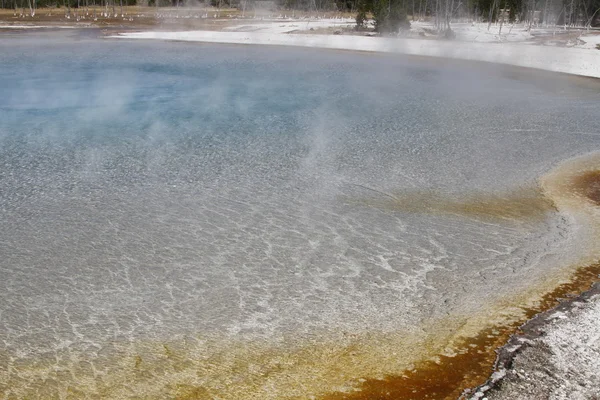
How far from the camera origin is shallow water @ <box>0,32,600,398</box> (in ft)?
14.5

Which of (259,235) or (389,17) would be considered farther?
(389,17)

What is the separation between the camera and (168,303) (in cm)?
511

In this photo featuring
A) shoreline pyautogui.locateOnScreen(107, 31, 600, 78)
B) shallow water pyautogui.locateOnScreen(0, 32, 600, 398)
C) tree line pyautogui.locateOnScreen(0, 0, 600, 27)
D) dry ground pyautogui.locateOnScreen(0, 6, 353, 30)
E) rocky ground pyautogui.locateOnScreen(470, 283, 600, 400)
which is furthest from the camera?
dry ground pyautogui.locateOnScreen(0, 6, 353, 30)

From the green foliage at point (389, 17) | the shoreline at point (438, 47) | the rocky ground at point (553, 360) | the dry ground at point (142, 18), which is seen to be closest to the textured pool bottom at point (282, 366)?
the rocky ground at point (553, 360)

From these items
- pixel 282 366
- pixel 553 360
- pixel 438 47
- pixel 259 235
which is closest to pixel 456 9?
pixel 438 47

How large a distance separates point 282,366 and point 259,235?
2.31 m

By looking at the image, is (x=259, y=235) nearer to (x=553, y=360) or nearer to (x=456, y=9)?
(x=553, y=360)

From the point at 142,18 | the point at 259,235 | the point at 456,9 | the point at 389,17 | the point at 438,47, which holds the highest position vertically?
the point at 456,9

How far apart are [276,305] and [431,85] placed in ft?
42.0

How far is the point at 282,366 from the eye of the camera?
4.29 meters

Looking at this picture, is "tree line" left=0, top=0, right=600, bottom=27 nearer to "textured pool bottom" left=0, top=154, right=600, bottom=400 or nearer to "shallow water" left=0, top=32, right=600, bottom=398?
"shallow water" left=0, top=32, right=600, bottom=398

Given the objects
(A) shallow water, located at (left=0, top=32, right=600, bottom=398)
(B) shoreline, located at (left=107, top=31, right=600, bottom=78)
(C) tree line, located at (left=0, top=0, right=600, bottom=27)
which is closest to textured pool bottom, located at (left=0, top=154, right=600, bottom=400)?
(A) shallow water, located at (left=0, top=32, right=600, bottom=398)

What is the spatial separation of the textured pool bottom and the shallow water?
2cm

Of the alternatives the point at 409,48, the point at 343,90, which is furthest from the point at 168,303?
the point at 409,48
